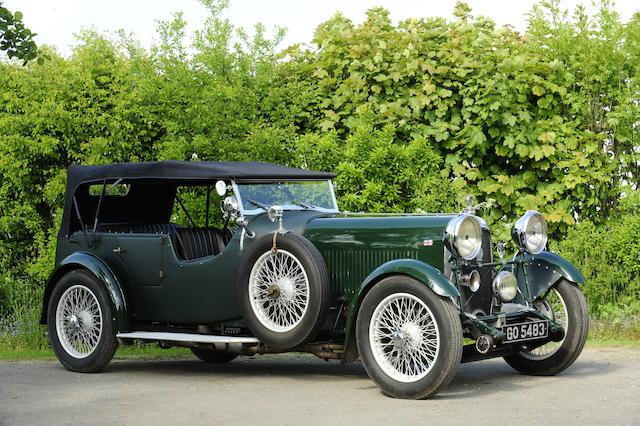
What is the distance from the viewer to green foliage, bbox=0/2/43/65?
9.20 m

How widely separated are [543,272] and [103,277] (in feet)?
12.6

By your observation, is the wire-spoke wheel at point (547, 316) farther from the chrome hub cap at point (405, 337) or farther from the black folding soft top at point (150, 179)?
the black folding soft top at point (150, 179)

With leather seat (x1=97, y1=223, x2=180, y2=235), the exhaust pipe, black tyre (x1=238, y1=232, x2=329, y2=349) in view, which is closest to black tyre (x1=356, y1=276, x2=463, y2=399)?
the exhaust pipe

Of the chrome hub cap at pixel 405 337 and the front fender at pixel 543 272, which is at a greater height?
the front fender at pixel 543 272

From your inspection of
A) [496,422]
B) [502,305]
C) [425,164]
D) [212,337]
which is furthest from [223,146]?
[496,422]

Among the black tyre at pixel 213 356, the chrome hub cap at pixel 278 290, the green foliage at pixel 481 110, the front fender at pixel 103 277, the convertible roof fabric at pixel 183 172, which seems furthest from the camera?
the green foliage at pixel 481 110

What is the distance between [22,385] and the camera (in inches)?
312

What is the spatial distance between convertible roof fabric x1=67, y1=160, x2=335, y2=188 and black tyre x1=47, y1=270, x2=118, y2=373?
3.18ft

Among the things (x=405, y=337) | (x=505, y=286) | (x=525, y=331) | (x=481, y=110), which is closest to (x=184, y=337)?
(x=405, y=337)

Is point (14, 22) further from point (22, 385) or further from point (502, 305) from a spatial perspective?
point (502, 305)

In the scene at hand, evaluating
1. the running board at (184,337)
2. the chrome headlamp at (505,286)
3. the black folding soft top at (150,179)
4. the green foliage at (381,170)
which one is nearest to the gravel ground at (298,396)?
the running board at (184,337)

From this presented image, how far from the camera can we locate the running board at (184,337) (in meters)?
7.96

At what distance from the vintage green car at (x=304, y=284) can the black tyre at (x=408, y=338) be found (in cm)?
1

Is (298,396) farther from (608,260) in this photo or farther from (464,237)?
(608,260)
